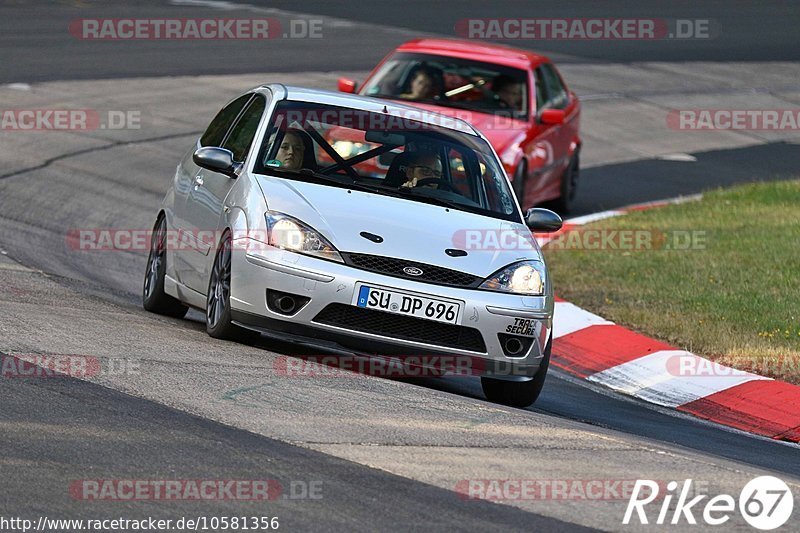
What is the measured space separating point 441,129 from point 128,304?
7.95ft

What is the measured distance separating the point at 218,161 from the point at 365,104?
115cm

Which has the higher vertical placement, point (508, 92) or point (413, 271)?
point (413, 271)

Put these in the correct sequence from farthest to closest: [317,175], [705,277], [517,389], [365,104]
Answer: [705,277] < [365,104] < [317,175] < [517,389]

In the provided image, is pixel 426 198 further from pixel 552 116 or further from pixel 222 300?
pixel 552 116

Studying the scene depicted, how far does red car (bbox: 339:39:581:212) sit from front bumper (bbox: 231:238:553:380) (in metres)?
6.91

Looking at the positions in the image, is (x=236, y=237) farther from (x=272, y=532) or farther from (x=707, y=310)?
(x=707, y=310)

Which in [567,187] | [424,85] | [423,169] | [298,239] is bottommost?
[567,187]

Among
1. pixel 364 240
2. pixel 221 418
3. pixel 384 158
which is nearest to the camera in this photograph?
pixel 221 418

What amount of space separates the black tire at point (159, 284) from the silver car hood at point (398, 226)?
1.49m

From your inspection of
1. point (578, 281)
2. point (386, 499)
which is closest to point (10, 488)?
point (386, 499)

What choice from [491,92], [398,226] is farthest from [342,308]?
[491,92]

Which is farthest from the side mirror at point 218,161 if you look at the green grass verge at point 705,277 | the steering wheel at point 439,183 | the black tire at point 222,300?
the green grass verge at point 705,277

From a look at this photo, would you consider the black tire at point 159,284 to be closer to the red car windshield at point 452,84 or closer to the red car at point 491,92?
the red car at point 491,92

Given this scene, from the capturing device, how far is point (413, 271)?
321 inches
